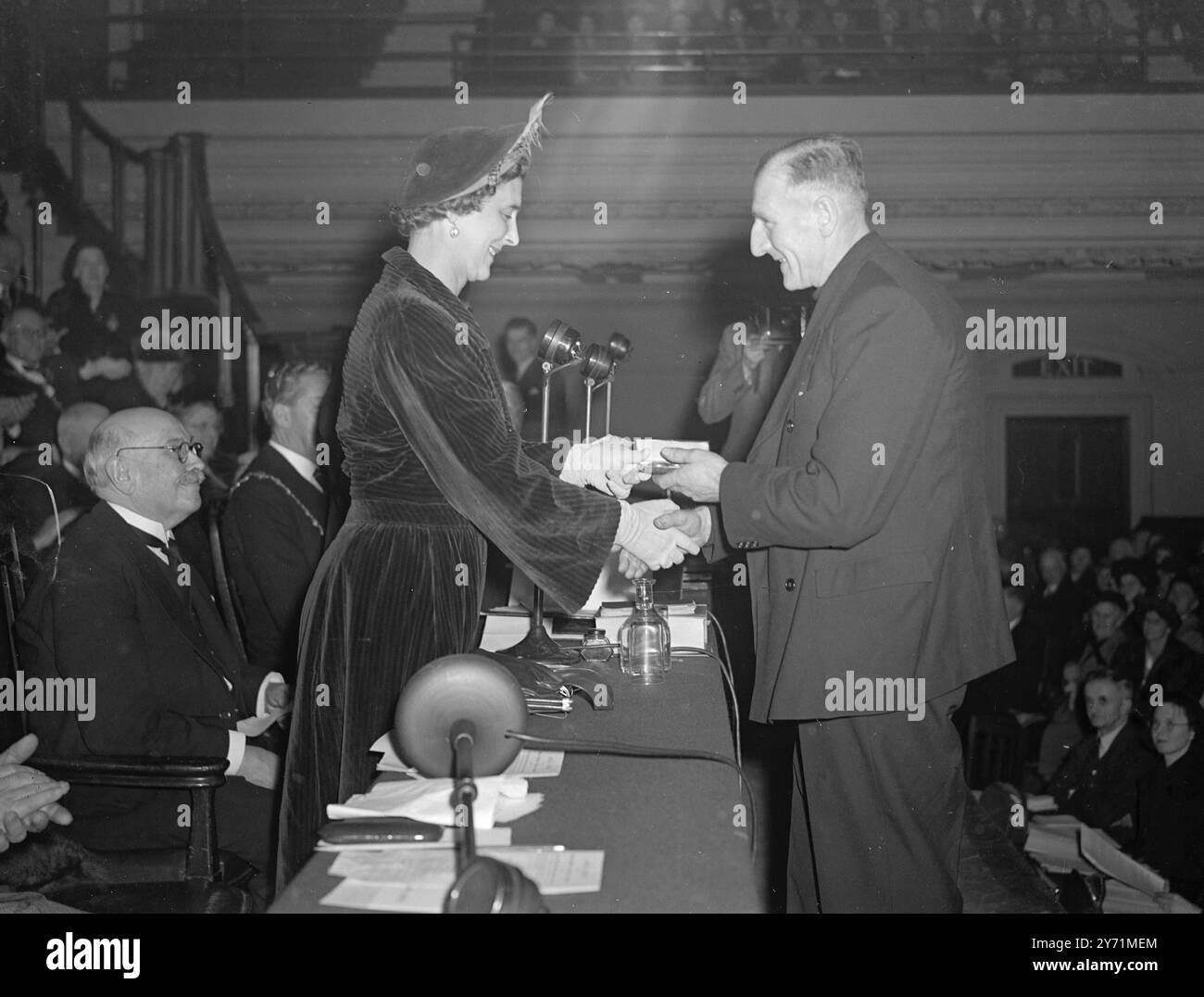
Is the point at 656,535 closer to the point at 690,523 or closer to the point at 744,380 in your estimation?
the point at 690,523

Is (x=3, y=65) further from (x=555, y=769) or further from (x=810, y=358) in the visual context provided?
(x=555, y=769)

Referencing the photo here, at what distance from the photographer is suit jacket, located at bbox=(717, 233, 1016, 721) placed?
6.69ft

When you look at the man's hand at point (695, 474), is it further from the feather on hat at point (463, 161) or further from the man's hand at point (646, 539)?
the feather on hat at point (463, 161)

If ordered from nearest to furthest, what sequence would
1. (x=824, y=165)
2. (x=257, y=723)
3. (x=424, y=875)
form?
(x=424, y=875), (x=824, y=165), (x=257, y=723)

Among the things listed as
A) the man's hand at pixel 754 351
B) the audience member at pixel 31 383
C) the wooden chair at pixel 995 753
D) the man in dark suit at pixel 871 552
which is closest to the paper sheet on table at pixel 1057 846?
the wooden chair at pixel 995 753

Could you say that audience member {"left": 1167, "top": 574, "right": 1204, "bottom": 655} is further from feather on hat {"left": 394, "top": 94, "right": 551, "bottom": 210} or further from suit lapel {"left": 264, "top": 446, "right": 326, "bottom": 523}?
feather on hat {"left": 394, "top": 94, "right": 551, "bottom": 210}

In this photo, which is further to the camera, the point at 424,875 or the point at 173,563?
the point at 173,563

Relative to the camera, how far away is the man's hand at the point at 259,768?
109 inches

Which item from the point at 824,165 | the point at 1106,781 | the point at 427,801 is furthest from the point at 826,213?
the point at 1106,781

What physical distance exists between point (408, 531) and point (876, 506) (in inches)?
30.7

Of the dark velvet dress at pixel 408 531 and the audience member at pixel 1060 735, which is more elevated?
the dark velvet dress at pixel 408 531

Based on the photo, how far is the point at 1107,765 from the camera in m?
4.20

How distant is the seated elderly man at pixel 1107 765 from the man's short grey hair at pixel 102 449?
3215mm

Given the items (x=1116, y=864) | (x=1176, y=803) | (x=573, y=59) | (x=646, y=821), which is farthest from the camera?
(x=573, y=59)
